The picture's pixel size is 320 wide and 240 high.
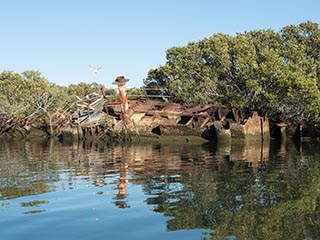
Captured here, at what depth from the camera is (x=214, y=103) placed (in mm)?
40094

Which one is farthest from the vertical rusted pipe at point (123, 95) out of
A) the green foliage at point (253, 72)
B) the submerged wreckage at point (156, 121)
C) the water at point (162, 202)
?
the water at point (162, 202)

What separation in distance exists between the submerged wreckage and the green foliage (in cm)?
232

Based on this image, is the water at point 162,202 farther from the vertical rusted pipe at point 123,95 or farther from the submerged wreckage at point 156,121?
the vertical rusted pipe at point 123,95

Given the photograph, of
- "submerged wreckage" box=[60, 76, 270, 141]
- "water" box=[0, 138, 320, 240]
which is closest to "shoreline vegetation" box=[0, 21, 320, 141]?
"submerged wreckage" box=[60, 76, 270, 141]

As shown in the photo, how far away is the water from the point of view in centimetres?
775

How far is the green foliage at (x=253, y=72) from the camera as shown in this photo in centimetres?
3531

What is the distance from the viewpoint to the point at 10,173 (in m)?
16.0

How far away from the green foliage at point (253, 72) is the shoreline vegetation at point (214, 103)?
0.08 m

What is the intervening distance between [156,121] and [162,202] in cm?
2601

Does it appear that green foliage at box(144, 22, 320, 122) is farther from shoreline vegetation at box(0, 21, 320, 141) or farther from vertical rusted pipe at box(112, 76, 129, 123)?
vertical rusted pipe at box(112, 76, 129, 123)

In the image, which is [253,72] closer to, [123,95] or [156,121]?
[156,121]

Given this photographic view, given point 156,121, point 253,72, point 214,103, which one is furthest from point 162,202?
point 214,103

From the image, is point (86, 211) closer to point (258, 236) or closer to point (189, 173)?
point (258, 236)

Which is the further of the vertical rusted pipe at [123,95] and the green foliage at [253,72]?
the vertical rusted pipe at [123,95]
